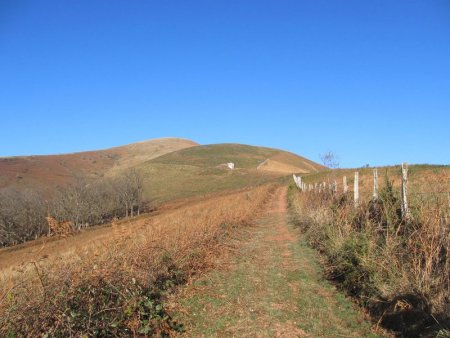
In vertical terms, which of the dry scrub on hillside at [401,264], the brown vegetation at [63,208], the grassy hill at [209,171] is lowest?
→ the brown vegetation at [63,208]

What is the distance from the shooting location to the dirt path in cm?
563

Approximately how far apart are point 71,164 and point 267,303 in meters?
147

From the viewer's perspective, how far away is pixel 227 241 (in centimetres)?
1192

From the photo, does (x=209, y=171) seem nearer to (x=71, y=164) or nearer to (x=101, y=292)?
(x=71, y=164)

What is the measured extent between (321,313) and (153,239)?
3.55m

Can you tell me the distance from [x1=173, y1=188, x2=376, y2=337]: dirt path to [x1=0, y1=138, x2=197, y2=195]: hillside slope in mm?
73773

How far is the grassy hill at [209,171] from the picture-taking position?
8088cm

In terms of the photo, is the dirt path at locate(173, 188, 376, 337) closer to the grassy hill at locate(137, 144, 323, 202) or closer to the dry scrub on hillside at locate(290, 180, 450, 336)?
the dry scrub on hillside at locate(290, 180, 450, 336)

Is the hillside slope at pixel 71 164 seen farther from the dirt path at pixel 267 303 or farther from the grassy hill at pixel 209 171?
the dirt path at pixel 267 303

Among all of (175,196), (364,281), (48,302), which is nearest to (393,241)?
(364,281)

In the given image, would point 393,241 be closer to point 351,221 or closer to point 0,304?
point 351,221

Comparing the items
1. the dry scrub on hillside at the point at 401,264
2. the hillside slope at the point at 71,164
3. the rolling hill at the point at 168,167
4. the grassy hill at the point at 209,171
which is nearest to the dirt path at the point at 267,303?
the dry scrub on hillside at the point at 401,264

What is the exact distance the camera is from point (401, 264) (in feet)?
21.2

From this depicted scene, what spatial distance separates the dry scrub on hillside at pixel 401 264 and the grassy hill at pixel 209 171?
216 feet
